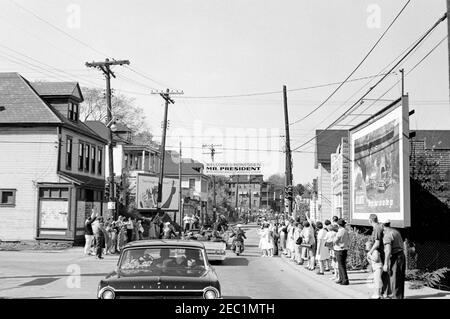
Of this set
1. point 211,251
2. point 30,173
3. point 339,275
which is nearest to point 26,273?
point 211,251

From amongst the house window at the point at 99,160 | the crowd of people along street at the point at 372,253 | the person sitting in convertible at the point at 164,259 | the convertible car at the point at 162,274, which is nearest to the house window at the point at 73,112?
the house window at the point at 99,160

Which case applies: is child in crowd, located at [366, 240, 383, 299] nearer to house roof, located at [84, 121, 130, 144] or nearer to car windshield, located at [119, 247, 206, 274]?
car windshield, located at [119, 247, 206, 274]

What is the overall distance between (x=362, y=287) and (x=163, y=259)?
23.9 feet

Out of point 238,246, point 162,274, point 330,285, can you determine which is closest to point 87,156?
point 238,246

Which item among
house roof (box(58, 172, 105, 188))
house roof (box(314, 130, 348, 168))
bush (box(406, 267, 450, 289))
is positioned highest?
house roof (box(314, 130, 348, 168))

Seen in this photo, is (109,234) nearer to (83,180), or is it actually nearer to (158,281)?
(83,180)

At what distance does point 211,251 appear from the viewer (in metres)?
21.4

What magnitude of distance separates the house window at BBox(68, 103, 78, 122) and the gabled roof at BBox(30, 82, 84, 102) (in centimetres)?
53

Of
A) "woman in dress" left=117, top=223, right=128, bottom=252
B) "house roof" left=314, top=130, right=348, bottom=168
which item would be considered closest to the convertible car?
"woman in dress" left=117, top=223, right=128, bottom=252

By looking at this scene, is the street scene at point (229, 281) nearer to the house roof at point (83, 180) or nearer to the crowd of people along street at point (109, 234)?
the crowd of people along street at point (109, 234)

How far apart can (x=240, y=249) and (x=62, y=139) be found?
12.6m

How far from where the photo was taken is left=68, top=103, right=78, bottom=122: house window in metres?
34.7

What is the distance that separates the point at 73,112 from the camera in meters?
35.3

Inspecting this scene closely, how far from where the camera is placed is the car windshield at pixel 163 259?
28.6 ft
